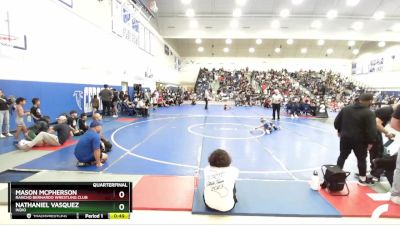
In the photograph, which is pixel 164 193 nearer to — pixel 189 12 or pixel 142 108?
pixel 142 108

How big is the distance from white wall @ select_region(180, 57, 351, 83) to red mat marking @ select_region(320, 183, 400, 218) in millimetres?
32081

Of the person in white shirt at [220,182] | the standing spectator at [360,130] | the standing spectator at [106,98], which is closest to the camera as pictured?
the person in white shirt at [220,182]

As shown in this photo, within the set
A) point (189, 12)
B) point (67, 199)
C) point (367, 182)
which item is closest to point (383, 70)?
point (189, 12)

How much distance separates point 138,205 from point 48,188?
1.71 metres

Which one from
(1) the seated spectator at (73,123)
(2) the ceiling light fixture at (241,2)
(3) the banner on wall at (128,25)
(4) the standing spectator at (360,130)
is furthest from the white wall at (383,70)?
(1) the seated spectator at (73,123)

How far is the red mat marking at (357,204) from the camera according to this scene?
12.4ft

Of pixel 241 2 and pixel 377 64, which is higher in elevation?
pixel 241 2

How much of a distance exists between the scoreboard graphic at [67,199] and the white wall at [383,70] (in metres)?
31.5

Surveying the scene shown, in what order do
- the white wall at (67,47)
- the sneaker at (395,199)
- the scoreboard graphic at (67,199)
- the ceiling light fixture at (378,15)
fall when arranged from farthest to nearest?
the ceiling light fixture at (378,15), the white wall at (67,47), the sneaker at (395,199), the scoreboard graphic at (67,199)

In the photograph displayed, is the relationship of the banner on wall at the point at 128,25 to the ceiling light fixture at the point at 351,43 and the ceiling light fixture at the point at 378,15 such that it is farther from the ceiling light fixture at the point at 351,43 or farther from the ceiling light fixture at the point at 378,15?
the ceiling light fixture at the point at 351,43

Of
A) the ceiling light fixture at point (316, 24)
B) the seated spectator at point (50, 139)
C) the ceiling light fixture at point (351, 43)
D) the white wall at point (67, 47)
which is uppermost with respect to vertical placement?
the ceiling light fixture at point (316, 24)

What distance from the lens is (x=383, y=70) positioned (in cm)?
2823

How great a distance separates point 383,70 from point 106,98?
28.6m

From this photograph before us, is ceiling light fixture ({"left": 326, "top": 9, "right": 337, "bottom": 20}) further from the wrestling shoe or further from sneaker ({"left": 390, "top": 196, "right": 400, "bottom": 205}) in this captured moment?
sneaker ({"left": 390, "top": 196, "right": 400, "bottom": 205})
